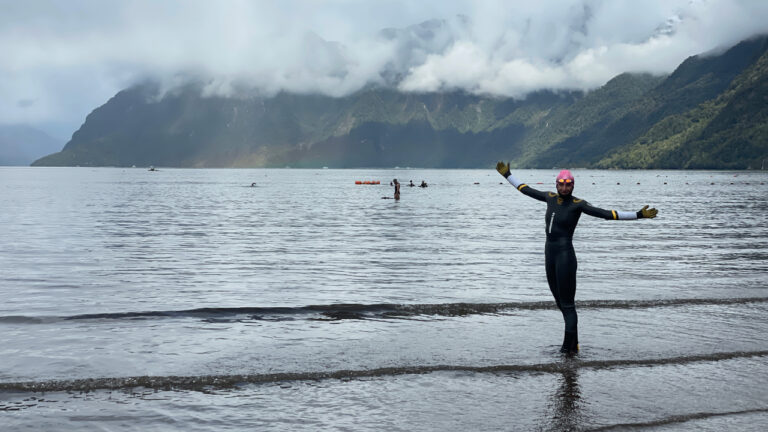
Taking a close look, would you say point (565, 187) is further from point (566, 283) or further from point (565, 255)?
point (566, 283)

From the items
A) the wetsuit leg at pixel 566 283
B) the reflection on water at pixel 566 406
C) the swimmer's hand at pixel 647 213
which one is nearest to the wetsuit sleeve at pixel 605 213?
the swimmer's hand at pixel 647 213

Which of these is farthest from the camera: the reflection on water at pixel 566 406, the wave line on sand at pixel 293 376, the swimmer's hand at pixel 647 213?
the swimmer's hand at pixel 647 213

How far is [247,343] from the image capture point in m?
13.8

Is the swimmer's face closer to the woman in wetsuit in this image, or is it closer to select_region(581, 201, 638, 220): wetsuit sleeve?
the woman in wetsuit

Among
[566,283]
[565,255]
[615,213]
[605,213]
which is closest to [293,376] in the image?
[566,283]

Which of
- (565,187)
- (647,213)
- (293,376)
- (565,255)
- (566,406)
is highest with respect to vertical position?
(565,187)

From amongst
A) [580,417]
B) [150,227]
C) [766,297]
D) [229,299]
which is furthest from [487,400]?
[150,227]

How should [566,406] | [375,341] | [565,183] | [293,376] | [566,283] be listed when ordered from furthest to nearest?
[375,341]
[566,283]
[565,183]
[293,376]
[566,406]

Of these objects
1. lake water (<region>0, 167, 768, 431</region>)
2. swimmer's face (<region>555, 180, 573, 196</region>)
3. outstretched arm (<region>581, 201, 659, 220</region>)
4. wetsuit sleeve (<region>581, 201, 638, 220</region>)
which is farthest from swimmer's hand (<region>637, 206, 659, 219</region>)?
lake water (<region>0, 167, 768, 431</region>)

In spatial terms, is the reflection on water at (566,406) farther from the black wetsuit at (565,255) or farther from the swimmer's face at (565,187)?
the swimmer's face at (565,187)

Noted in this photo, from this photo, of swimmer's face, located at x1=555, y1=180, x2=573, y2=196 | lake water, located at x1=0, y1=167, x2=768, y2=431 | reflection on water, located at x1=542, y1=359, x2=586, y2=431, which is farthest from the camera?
swimmer's face, located at x1=555, y1=180, x2=573, y2=196

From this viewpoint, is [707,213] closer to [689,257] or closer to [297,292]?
[689,257]

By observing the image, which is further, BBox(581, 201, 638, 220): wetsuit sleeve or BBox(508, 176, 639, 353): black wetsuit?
BBox(508, 176, 639, 353): black wetsuit

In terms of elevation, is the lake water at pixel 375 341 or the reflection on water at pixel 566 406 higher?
the lake water at pixel 375 341
